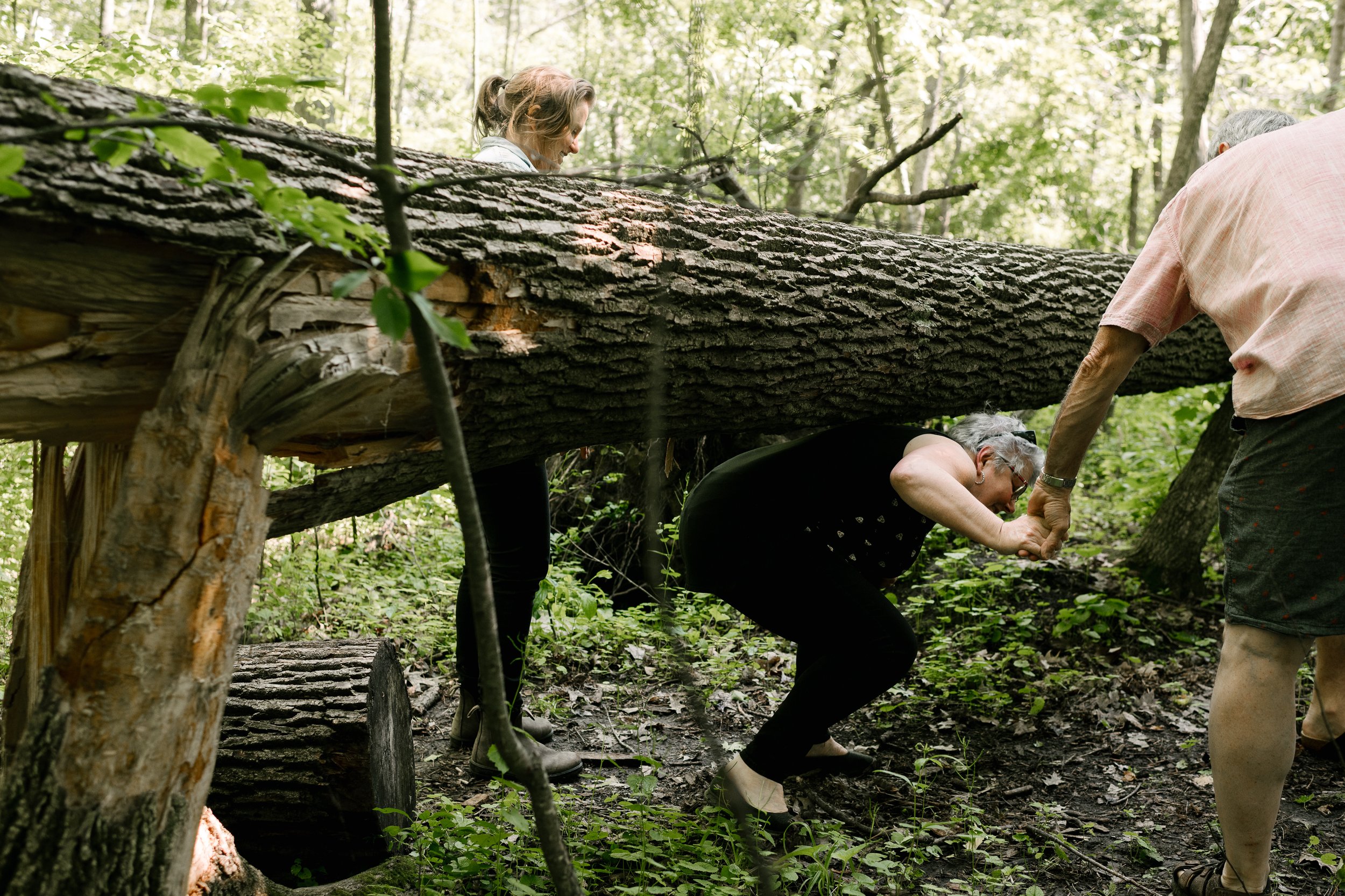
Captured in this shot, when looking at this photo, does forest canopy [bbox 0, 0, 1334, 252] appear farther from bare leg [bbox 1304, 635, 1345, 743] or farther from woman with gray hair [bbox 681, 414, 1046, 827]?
bare leg [bbox 1304, 635, 1345, 743]

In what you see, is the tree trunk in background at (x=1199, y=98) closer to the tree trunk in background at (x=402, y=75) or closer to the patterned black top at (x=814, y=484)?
the patterned black top at (x=814, y=484)

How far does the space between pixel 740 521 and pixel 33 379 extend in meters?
1.91

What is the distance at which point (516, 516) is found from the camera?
298cm

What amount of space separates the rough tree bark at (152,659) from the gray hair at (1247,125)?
2.83 meters

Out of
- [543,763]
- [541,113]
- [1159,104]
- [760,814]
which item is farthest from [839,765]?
[1159,104]

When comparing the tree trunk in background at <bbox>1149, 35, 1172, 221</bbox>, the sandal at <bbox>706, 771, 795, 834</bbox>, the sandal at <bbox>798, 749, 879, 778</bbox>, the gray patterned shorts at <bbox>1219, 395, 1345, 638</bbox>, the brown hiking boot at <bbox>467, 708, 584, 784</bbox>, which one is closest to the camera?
the gray patterned shorts at <bbox>1219, 395, 1345, 638</bbox>

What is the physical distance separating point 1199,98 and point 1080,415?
5.53 meters

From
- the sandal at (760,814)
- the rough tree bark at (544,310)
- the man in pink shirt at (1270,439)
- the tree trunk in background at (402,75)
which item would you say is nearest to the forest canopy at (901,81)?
the tree trunk in background at (402,75)

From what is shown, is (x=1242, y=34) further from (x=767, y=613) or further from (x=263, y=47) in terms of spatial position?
(x=767, y=613)

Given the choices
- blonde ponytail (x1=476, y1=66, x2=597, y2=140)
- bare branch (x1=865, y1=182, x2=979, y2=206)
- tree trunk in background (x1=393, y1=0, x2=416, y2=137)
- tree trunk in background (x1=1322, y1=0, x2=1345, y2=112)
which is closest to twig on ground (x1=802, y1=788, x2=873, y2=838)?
blonde ponytail (x1=476, y1=66, x2=597, y2=140)

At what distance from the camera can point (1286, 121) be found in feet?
8.69

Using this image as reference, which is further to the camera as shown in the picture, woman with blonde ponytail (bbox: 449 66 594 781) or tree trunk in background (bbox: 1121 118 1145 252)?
tree trunk in background (bbox: 1121 118 1145 252)

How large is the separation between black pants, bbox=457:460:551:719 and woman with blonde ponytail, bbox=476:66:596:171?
3.74 ft

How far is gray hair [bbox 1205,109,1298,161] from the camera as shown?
2.65 m
